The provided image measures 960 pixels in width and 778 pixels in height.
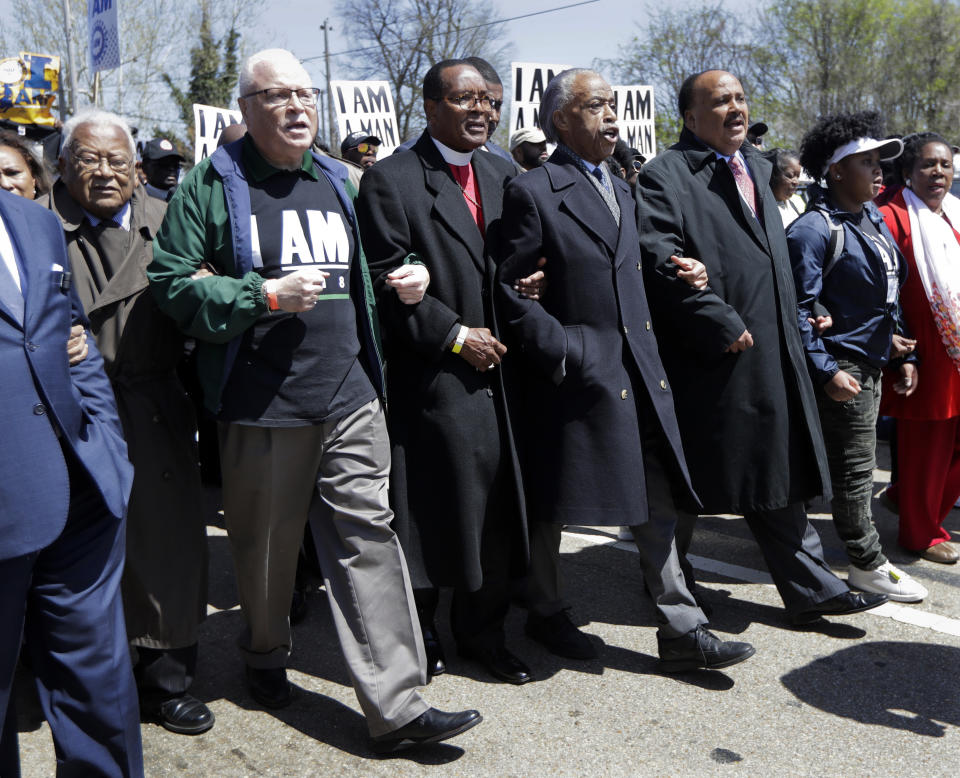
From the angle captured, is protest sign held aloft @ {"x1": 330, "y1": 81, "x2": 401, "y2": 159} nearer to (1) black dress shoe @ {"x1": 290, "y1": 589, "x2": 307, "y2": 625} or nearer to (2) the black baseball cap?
(2) the black baseball cap

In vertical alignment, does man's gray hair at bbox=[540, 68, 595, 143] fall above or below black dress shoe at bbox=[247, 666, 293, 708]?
above

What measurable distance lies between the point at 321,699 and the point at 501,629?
0.70 m

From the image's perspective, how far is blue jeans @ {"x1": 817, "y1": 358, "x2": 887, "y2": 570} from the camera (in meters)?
4.42

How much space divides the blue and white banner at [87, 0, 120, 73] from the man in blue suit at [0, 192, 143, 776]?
367 inches

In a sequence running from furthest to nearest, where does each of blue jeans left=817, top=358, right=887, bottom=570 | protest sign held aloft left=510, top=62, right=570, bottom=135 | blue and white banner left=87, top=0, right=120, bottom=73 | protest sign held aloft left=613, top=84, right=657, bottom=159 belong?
blue and white banner left=87, top=0, right=120, bottom=73 → protest sign held aloft left=613, top=84, right=657, bottom=159 → protest sign held aloft left=510, top=62, right=570, bottom=135 → blue jeans left=817, top=358, right=887, bottom=570

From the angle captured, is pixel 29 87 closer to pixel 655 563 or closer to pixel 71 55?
pixel 71 55

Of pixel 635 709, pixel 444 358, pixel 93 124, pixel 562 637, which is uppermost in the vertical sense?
pixel 93 124

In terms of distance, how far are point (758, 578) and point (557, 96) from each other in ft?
8.05

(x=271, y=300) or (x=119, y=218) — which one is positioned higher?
(x=119, y=218)

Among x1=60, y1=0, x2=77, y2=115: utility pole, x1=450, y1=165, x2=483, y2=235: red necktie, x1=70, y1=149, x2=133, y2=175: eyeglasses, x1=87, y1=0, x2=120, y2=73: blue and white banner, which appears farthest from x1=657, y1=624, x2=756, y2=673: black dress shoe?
x1=60, y1=0, x2=77, y2=115: utility pole

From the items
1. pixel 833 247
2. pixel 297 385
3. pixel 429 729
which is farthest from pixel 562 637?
pixel 833 247

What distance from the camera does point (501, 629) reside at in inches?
150

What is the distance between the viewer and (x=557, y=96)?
3.72 metres

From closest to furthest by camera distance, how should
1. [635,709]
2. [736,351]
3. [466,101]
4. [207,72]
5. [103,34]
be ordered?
1. [635,709]
2. [466,101]
3. [736,351]
4. [103,34]
5. [207,72]
